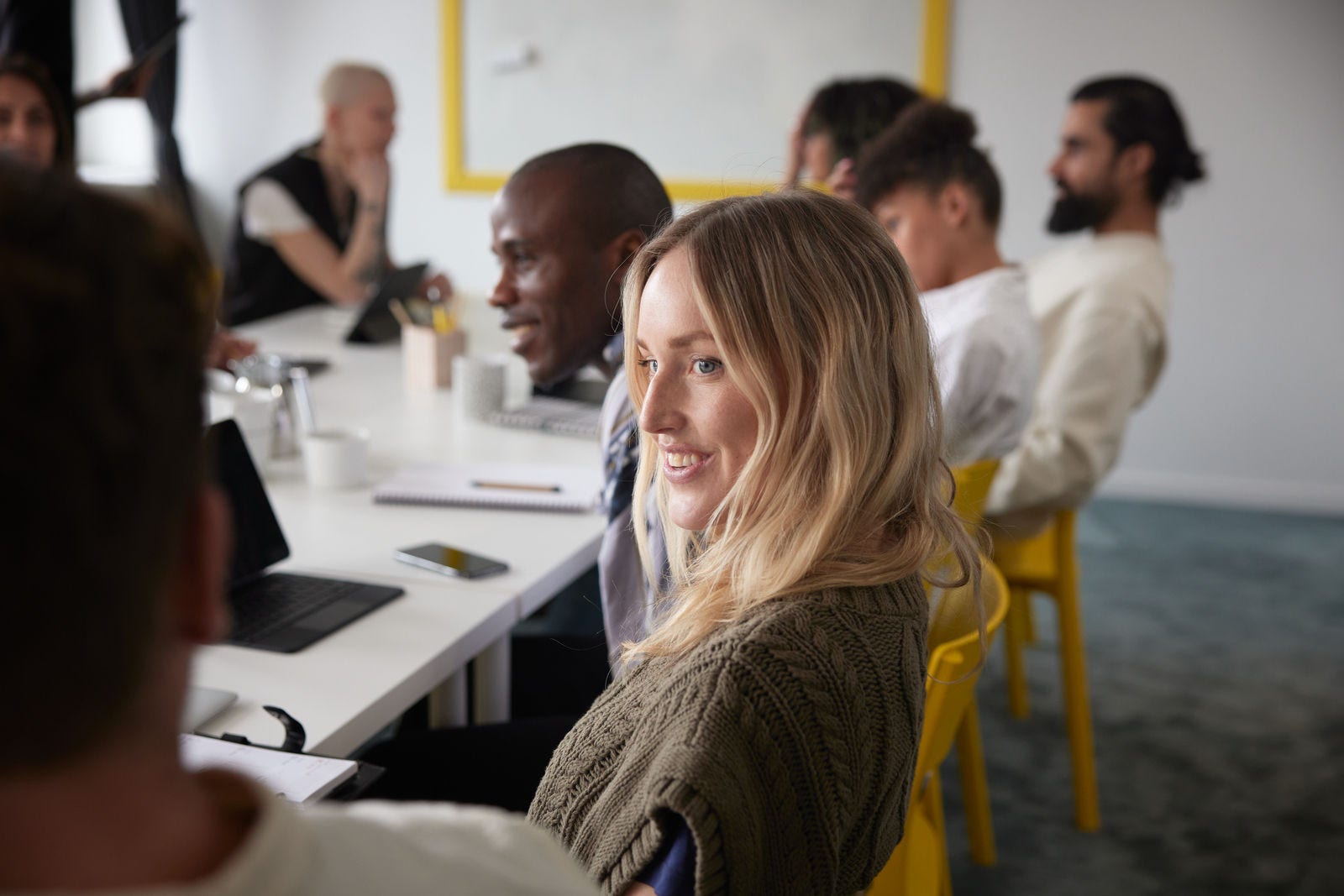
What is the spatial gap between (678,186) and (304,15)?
74.5 inches

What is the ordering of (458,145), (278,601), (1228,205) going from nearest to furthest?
(278,601) → (1228,205) → (458,145)

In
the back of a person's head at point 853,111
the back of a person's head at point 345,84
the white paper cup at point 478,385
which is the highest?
the back of a person's head at point 345,84

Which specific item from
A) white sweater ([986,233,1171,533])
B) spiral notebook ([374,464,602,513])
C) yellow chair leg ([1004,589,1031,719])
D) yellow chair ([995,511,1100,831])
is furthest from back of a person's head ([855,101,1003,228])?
yellow chair leg ([1004,589,1031,719])

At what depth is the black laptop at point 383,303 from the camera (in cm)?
326

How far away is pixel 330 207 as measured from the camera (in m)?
4.06

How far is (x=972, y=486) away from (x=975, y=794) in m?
0.75

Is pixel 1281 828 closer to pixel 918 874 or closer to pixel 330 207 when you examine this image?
pixel 918 874

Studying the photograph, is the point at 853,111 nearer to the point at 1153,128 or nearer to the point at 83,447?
the point at 1153,128

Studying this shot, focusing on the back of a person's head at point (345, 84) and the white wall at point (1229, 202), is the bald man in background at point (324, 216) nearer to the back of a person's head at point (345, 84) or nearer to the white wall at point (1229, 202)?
the back of a person's head at point (345, 84)

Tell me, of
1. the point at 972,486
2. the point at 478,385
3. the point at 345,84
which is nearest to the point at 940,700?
the point at 972,486

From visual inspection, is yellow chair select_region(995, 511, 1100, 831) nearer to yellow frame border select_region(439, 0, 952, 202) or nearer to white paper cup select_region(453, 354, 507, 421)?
white paper cup select_region(453, 354, 507, 421)

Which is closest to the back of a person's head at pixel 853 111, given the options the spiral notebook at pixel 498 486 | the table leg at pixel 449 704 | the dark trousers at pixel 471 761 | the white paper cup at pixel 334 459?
the spiral notebook at pixel 498 486

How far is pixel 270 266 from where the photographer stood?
3.92 metres

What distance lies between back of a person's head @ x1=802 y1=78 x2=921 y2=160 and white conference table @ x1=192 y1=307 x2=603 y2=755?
995 millimetres
